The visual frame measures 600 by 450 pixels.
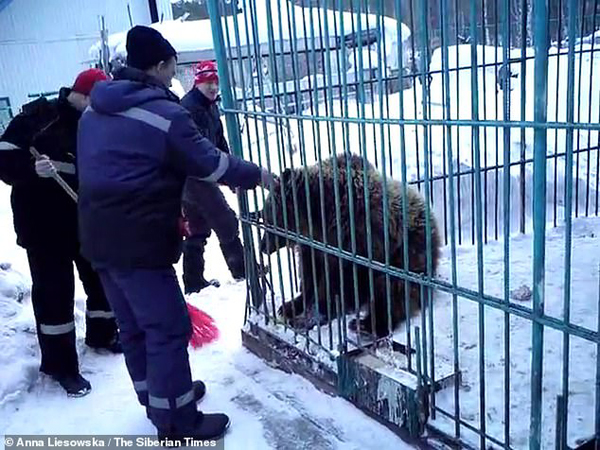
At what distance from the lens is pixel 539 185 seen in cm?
184

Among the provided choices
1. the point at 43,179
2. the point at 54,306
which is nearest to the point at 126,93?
the point at 43,179

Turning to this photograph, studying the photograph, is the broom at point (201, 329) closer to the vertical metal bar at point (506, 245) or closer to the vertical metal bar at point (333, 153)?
the vertical metal bar at point (333, 153)

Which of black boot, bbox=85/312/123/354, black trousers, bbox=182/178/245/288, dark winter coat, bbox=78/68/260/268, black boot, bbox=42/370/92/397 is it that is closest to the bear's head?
dark winter coat, bbox=78/68/260/268

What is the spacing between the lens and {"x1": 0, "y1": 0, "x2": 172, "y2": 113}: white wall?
17016mm

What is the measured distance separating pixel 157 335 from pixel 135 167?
28.7 inches

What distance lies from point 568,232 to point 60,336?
8.60 ft

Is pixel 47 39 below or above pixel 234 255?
above

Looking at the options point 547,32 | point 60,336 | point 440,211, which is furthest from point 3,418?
point 440,211

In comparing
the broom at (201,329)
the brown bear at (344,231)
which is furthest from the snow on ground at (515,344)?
the broom at (201,329)

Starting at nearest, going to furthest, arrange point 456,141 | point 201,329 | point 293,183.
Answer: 1. point 293,183
2. point 201,329
3. point 456,141

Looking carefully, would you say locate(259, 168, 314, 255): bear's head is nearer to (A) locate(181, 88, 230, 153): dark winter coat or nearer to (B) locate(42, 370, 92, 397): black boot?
(A) locate(181, 88, 230, 153): dark winter coat

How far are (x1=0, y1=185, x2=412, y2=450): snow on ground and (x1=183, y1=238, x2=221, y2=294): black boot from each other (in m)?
0.73

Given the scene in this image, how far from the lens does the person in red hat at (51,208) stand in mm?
3010

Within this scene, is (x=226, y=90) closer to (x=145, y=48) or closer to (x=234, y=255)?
(x=145, y=48)
